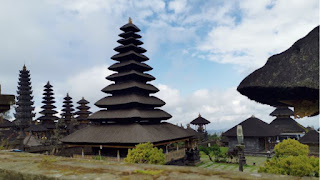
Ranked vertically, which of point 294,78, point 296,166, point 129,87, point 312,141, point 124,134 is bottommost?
point 312,141

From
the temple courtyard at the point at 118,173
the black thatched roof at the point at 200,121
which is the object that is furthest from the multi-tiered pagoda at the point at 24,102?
the temple courtyard at the point at 118,173

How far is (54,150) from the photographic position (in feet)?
93.2

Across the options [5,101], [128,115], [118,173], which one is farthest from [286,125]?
[5,101]

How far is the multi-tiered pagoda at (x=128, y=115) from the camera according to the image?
22.2m

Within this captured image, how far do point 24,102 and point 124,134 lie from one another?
4517 cm

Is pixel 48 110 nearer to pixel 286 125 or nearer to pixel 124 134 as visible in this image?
pixel 124 134

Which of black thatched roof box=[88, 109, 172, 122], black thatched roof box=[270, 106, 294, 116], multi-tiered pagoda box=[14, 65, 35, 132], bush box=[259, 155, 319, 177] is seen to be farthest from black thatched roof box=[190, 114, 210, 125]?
multi-tiered pagoda box=[14, 65, 35, 132]

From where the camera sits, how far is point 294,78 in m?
5.77

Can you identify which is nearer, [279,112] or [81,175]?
[81,175]

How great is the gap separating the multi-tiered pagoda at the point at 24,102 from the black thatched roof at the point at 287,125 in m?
54.8

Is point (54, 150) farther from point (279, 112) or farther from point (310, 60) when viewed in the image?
point (279, 112)

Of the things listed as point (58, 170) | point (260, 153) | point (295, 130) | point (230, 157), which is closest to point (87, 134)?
point (230, 157)

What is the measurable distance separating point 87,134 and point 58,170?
21522 mm

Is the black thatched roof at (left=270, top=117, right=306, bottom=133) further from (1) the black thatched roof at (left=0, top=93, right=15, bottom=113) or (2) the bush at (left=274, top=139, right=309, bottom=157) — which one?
(1) the black thatched roof at (left=0, top=93, right=15, bottom=113)
